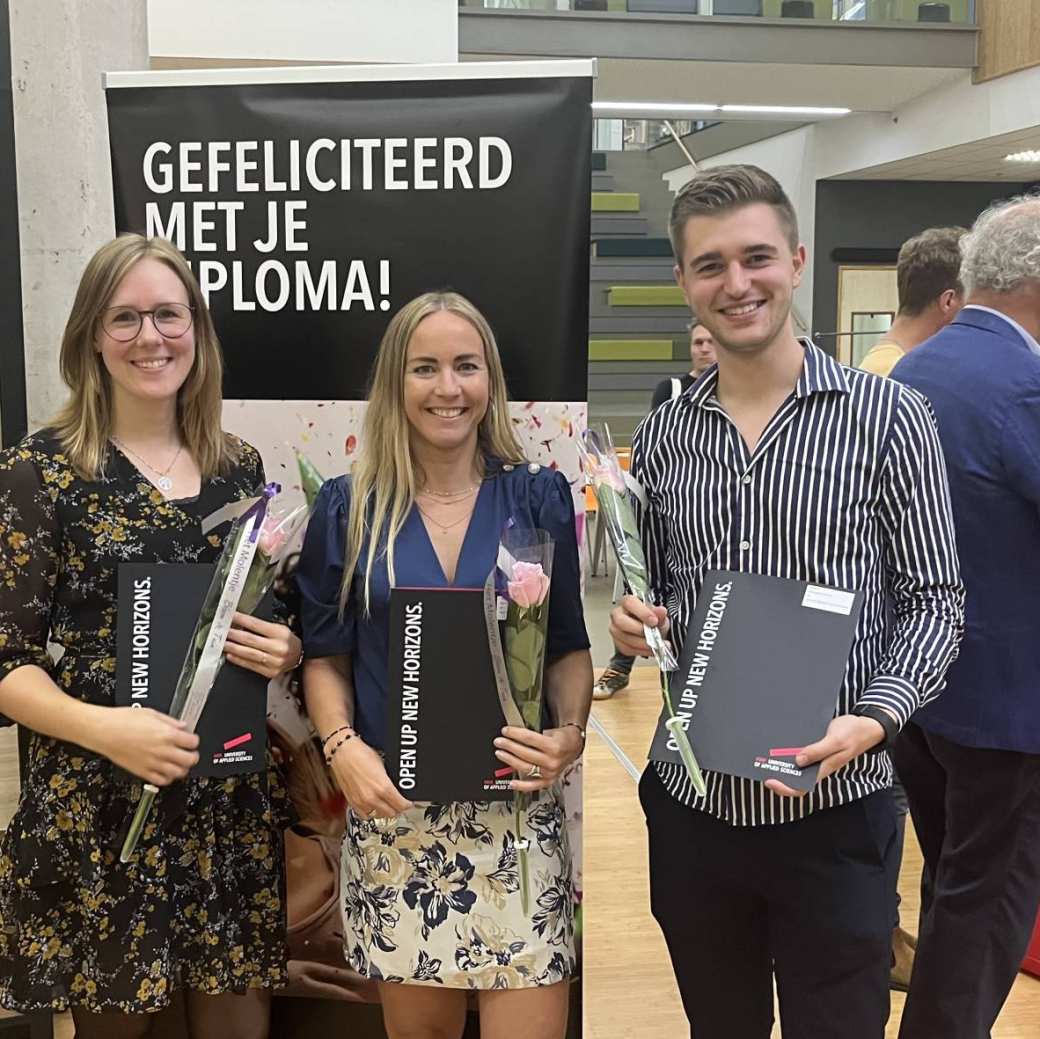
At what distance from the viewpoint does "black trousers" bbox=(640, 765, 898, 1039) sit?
5.15 feet

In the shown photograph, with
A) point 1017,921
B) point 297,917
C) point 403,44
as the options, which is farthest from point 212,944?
point 403,44

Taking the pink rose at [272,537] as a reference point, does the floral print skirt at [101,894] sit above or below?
below

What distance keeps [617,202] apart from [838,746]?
1237 cm

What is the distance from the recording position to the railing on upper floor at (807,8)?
8.72m

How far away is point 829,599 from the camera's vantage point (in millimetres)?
1493

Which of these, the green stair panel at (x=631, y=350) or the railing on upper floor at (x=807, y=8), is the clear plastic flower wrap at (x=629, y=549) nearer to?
the railing on upper floor at (x=807, y=8)

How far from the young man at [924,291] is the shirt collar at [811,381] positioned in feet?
5.26

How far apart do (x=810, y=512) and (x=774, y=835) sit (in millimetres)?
468

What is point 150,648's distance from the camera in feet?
5.58

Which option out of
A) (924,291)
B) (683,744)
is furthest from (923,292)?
(683,744)

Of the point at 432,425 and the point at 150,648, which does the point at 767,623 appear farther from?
the point at 150,648

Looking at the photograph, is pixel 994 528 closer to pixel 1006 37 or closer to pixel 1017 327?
pixel 1017 327

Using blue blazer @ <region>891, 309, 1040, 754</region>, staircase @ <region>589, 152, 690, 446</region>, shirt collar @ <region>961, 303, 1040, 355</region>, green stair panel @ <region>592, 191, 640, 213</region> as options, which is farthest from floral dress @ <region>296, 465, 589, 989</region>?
green stair panel @ <region>592, 191, 640, 213</region>

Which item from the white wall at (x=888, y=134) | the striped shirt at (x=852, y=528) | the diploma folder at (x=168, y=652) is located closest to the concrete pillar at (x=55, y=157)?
the diploma folder at (x=168, y=652)
